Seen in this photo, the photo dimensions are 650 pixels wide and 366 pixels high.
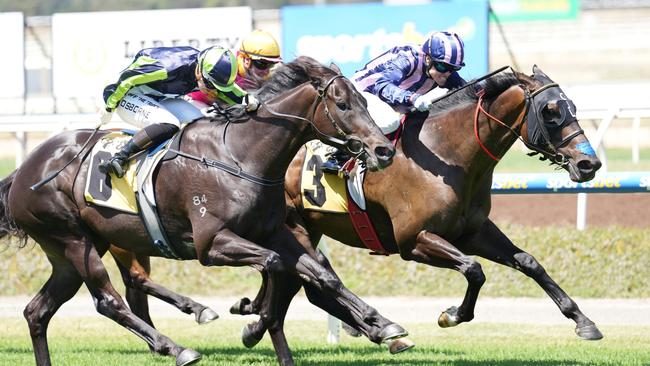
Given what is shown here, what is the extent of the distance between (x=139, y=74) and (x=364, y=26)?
10.9 metres

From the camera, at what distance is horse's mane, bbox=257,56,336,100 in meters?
6.00

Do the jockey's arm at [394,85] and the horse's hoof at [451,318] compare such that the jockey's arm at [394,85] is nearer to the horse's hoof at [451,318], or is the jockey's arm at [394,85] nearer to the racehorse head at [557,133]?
the racehorse head at [557,133]

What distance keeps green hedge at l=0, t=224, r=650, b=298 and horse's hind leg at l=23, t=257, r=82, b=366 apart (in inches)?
117

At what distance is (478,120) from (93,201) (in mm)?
2286

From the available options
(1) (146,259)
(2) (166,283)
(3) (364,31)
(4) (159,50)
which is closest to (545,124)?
(4) (159,50)

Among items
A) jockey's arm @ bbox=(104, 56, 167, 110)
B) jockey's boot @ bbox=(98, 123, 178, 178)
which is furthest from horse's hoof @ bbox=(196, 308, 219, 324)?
jockey's arm @ bbox=(104, 56, 167, 110)

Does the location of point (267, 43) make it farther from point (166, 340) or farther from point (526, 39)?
point (526, 39)

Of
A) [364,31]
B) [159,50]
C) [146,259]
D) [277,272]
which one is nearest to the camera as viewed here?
[277,272]

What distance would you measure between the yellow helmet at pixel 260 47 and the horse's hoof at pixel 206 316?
1.57 meters

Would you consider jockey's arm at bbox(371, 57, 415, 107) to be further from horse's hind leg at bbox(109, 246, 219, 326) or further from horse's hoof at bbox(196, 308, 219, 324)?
horse's hind leg at bbox(109, 246, 219, 326)

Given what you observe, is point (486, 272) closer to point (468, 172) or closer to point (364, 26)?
point (468, 172)

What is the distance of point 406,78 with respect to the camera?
6.87 meters

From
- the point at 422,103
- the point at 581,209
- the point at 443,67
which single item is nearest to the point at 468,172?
the point at 422,103

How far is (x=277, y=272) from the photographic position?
5.77 metres
